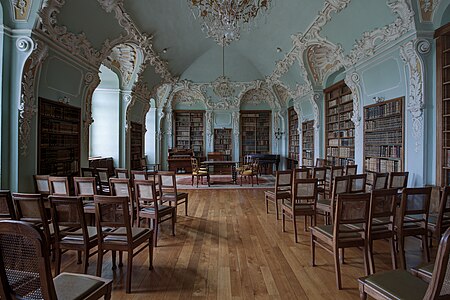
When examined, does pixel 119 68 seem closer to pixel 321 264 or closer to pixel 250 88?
pixel 250 88

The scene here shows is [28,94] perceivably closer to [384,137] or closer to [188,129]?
[384,137]

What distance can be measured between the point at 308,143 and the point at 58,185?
8271mm

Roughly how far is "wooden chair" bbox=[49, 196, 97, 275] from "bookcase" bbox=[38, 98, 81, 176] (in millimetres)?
2339

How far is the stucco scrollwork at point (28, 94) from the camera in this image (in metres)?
Result: 3.85

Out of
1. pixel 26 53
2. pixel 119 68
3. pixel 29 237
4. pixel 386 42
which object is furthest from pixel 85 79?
pixel 386 42

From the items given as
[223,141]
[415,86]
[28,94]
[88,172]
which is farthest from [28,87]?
[223,141]

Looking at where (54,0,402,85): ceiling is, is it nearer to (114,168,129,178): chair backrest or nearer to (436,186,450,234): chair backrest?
(114,168,129,178): chair backrest

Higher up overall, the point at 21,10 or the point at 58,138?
the point at 21,10

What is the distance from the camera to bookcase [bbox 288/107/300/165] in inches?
451

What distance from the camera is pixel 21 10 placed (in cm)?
377

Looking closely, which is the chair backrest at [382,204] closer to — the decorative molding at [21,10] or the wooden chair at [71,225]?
the wooden chair at [71,225]

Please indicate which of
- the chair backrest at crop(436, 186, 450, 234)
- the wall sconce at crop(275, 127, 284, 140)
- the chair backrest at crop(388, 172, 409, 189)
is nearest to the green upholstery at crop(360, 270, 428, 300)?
the chair backrest at crop(436, 186, 450, 234)

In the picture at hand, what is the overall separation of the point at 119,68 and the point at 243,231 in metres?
6.23

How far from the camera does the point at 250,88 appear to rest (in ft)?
41.6
